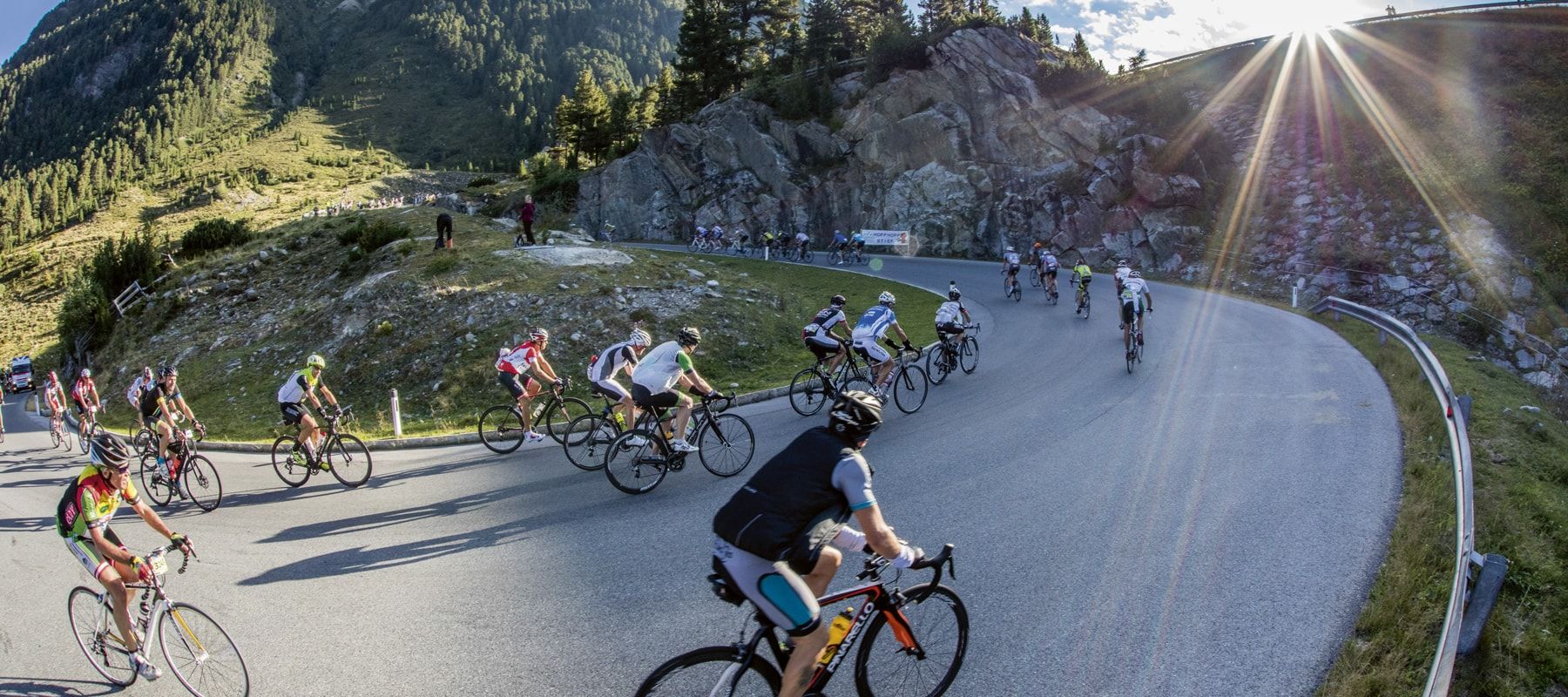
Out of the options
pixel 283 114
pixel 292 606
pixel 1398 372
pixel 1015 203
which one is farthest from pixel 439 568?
pixel 283 114

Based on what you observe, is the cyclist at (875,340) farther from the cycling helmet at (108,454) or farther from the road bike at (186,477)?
the road bike at (186,477)

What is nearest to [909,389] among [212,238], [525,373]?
[525,373]

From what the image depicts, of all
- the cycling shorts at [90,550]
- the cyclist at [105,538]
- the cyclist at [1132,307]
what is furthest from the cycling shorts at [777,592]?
the cyclist at [1132,307]

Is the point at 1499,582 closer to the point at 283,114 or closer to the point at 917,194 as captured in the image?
the point at 917,194

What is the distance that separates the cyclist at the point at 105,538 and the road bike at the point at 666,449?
15.4 ft

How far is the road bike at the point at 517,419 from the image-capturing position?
1268 centimetres

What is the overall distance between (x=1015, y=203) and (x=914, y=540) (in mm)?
38576

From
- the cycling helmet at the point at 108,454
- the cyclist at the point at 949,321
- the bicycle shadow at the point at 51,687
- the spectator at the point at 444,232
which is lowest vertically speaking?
the bicycle shadow at the point at 51,687

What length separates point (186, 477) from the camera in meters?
11.0

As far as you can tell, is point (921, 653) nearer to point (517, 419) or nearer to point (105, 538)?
point (105, 538)

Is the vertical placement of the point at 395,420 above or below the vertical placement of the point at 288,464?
below

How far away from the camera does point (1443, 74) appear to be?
40.6 m

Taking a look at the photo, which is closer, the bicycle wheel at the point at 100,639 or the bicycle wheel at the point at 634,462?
the bicycle wheel at the point at 100,639

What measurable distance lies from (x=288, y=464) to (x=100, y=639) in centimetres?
659
